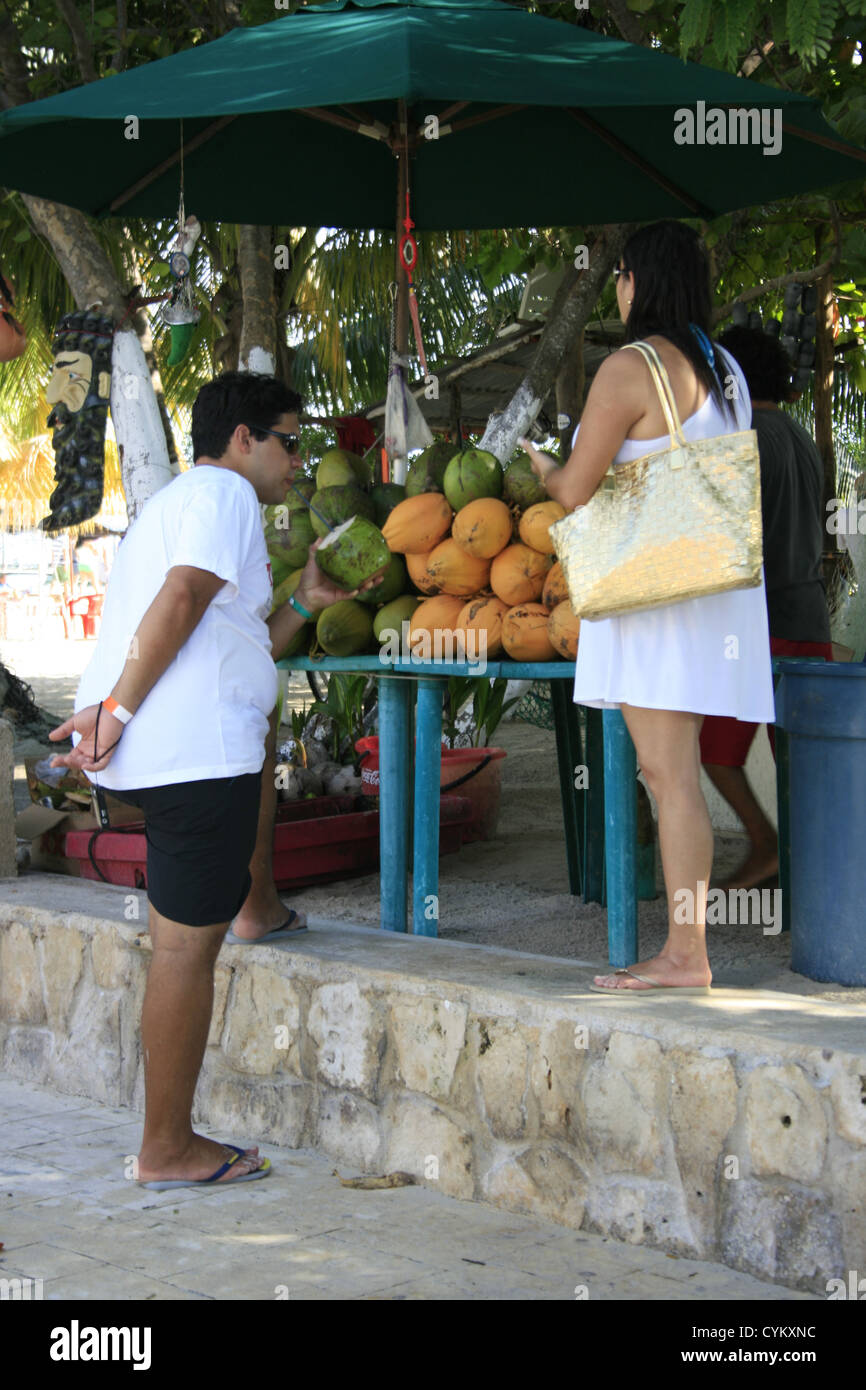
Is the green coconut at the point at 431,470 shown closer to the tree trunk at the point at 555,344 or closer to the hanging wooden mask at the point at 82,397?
the hanging wooden mask at the point at 82,397

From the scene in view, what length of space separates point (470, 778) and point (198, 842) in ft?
8.63

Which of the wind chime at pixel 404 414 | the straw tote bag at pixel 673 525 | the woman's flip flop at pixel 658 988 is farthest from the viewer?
the wind chime at pixel 404 414

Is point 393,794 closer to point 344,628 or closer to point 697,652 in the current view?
point 344,628

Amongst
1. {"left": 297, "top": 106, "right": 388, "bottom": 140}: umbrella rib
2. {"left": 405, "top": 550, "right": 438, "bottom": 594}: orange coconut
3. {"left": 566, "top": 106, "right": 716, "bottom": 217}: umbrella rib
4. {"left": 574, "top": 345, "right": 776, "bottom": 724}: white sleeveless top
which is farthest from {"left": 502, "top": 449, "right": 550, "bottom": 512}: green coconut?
{"left": 297, "top": 106, "right": 388, "bottom": 140}: umbrella rib

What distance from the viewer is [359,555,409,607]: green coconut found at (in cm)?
400

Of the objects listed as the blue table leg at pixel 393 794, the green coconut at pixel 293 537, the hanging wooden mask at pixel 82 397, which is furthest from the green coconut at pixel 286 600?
the hanging wooden mask at pixel 82 397

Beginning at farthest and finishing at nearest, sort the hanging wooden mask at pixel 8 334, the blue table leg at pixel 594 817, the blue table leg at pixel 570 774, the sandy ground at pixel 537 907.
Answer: the blue table leg at pixel 570 774 → the blue table leg at pixel 594 817 → the sandy ground at pixel 537 907 → the hanging wooden mask at pixel 8 334

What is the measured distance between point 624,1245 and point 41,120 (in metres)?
3.15

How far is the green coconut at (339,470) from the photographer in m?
4.30

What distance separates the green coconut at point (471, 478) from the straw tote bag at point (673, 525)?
81cm

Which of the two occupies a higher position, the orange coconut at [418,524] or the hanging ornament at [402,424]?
the hanging ornament at [402,424]

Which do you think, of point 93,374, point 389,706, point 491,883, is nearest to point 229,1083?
point 389,706

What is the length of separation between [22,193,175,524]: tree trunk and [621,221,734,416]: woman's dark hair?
135 inches

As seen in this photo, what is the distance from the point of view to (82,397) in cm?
634
